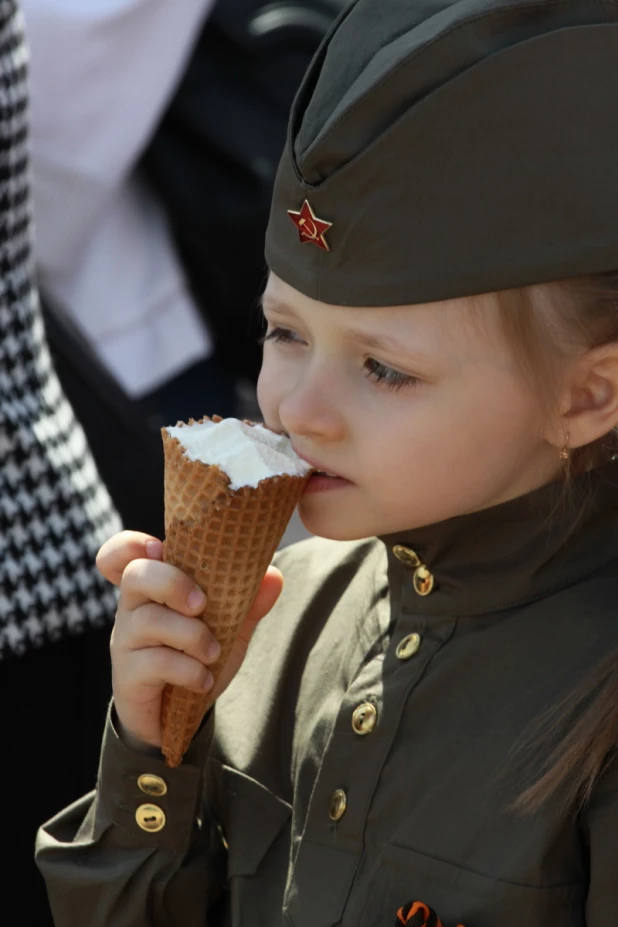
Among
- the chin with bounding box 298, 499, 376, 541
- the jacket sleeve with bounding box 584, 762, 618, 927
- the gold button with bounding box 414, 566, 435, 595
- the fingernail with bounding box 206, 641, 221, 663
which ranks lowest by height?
the jacket sleeve with bounding box 584, 762, 618, 927

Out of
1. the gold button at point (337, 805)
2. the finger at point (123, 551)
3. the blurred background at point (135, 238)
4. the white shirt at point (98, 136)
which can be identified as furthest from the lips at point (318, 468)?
the white shirt at point (98, 136)

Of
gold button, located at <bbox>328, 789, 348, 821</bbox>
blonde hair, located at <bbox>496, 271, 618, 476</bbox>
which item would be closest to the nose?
blonde hair, located at <bbox>496, 271, 618, 476</bbox>

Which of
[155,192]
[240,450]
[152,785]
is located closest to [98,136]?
[155,192]

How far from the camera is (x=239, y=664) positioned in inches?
68.5

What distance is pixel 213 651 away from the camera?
153 cm

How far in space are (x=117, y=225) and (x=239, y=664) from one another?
145cm

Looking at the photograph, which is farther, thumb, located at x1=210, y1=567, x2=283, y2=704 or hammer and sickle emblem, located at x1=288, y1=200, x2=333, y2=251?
thumb, located at x1=210, y1=567, x2=283, y2=704

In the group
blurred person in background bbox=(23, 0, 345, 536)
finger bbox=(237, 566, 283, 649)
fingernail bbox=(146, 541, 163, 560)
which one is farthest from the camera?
blurred person in background bbox=(23, 0, 345, 536)

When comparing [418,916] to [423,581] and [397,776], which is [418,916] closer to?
[397,776]

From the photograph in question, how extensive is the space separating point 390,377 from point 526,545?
0.89 feet

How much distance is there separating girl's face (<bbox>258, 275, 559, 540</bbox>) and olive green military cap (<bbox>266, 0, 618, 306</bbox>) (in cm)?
5

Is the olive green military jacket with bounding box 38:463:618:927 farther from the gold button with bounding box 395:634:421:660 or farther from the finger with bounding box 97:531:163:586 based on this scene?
the finger with bounding box 97:531:163:586

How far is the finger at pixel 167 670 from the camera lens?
1526 mm

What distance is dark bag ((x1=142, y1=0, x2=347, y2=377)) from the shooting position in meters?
2.87
